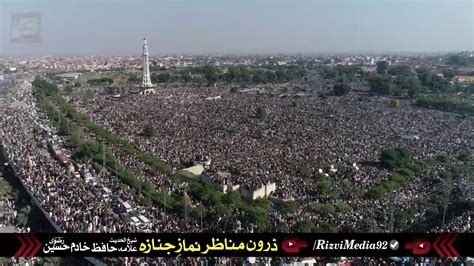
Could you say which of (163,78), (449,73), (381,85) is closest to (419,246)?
(381,85)

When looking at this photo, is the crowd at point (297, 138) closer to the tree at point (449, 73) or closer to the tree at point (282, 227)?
the tree at point (282, 227)

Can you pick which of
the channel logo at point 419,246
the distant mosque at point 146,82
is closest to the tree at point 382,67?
the distant mosque at point 146,82

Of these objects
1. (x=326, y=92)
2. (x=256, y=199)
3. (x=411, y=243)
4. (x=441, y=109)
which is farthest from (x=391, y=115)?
(x=411, y=243)

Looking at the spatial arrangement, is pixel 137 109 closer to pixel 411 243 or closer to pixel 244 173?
pixel 244 173

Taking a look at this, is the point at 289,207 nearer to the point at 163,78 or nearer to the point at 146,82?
the point at 146,82

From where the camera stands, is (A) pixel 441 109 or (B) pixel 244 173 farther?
(A) pixel 441 109
